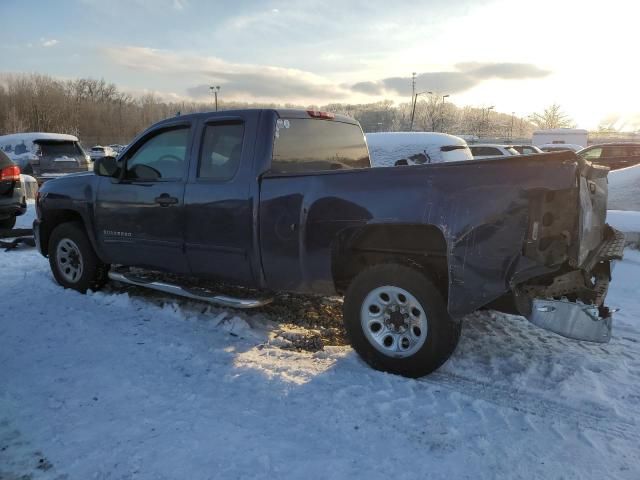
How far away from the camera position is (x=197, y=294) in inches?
180

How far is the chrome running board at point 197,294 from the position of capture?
425 centimetres

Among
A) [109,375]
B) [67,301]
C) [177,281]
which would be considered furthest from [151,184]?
[109,375]

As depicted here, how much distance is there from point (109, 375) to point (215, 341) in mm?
922

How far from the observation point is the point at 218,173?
4.45 metres

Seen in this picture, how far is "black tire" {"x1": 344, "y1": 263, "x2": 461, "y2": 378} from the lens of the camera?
3451 millimetres

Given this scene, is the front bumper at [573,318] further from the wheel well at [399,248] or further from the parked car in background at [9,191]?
the parked car in background at [9,191]

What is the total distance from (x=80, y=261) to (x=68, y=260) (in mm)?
258

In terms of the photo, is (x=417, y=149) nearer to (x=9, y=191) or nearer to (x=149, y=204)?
(x=149, y=204)

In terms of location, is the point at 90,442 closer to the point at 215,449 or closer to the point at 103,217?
the point at 215,449

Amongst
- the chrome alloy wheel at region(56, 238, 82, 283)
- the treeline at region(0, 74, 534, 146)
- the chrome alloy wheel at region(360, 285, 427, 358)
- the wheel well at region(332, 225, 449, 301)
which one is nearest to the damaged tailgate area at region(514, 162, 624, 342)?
the wheel well at region(332, 225, 449, 301)

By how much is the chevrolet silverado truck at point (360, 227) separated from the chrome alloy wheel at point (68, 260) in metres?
0.42

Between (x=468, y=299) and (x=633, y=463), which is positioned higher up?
(x=468, y=299)

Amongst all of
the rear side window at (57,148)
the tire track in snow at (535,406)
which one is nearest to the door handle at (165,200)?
the tire track in snow at (535,406)

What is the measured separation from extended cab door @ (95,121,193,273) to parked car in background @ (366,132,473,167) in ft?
18.4
